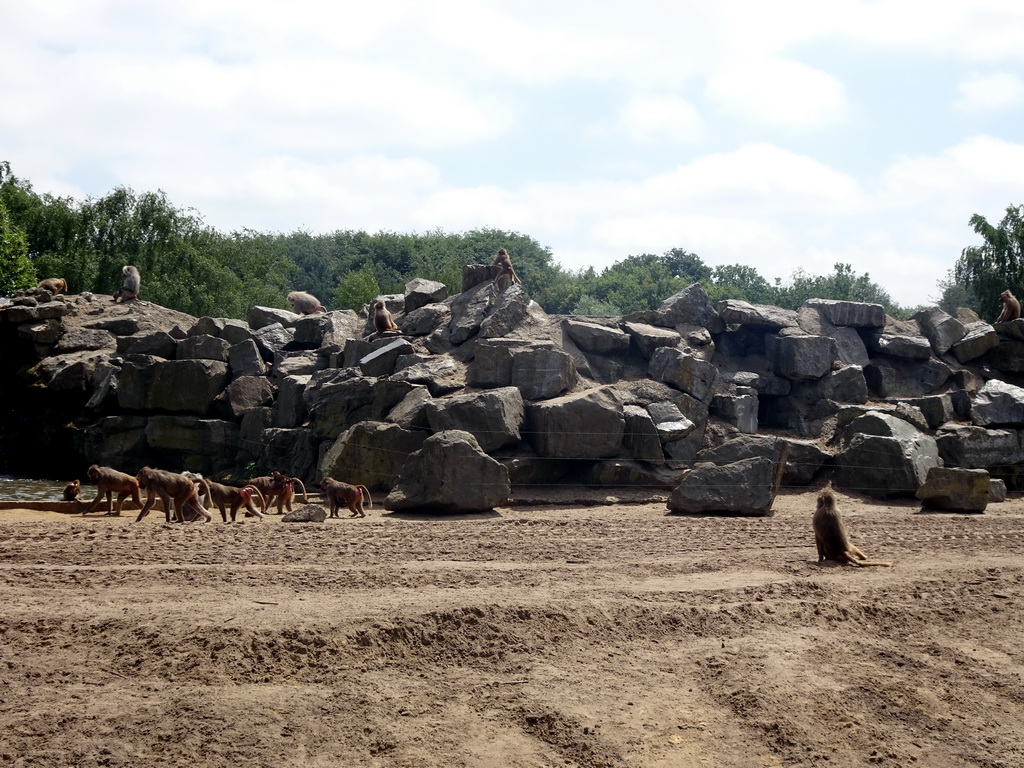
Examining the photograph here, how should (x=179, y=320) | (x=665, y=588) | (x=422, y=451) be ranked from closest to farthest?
(x=665, y=588), (x=422, y=451), (x=179, y=320)

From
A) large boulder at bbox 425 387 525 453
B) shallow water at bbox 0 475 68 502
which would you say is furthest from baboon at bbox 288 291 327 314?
large boulder at bbox 425 387 525 453

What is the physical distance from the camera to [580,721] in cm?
652

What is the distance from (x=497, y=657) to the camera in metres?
7.46

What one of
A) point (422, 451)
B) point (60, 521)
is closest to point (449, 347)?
point (422, 451)

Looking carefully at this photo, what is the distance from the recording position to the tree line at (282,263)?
38312 millimetres

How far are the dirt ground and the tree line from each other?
26542mm

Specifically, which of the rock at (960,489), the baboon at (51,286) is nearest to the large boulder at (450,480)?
the rock at (960,489)

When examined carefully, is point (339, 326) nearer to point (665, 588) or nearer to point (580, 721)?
point (665, 588)

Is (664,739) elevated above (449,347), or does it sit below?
below

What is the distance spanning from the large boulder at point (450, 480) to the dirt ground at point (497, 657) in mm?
3087

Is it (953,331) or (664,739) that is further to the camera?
(953,331)

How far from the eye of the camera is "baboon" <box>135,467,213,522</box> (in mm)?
13617

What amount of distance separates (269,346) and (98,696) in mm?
16716

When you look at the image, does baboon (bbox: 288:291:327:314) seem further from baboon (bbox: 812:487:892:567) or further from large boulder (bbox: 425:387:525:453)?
baboon (bbox: 812:487:892:567)
